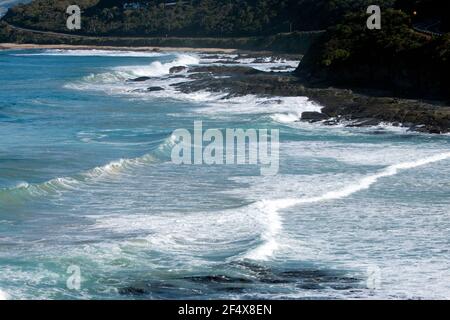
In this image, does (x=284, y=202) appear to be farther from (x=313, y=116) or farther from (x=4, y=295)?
(x=313, y=116)

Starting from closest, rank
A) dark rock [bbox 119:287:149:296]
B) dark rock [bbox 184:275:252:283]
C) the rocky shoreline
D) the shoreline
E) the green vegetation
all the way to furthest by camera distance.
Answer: dark rock [bbox 119:287:149:296], dark rock [bbox 184:275:252:283], the rocky shoreline, the green vegetation, the shoreline

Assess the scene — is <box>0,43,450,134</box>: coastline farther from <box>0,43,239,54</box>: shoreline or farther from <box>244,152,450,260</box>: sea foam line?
<box>0,43,239,54</box>: shoreline

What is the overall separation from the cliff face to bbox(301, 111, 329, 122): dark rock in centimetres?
570

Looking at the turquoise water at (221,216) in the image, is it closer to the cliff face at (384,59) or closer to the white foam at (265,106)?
the white foam at (265,106)

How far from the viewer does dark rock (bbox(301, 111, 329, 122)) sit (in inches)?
1487

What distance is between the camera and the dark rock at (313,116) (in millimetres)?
37781

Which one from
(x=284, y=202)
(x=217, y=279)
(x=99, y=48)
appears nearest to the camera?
(x=217, y=279)

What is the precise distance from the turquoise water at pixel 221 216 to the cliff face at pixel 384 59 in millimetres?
7884

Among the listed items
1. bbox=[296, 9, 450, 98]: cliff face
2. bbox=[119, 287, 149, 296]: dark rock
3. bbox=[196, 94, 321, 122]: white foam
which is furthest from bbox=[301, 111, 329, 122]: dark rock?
bbox=[119, 287, 149, 296]: dark rock

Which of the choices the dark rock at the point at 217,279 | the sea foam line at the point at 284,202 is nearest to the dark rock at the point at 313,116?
the sea foam line at the point at 284,202

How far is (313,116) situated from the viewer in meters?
38.2

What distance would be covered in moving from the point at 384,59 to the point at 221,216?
89.6 feet

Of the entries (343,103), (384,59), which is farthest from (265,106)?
(384,59)
